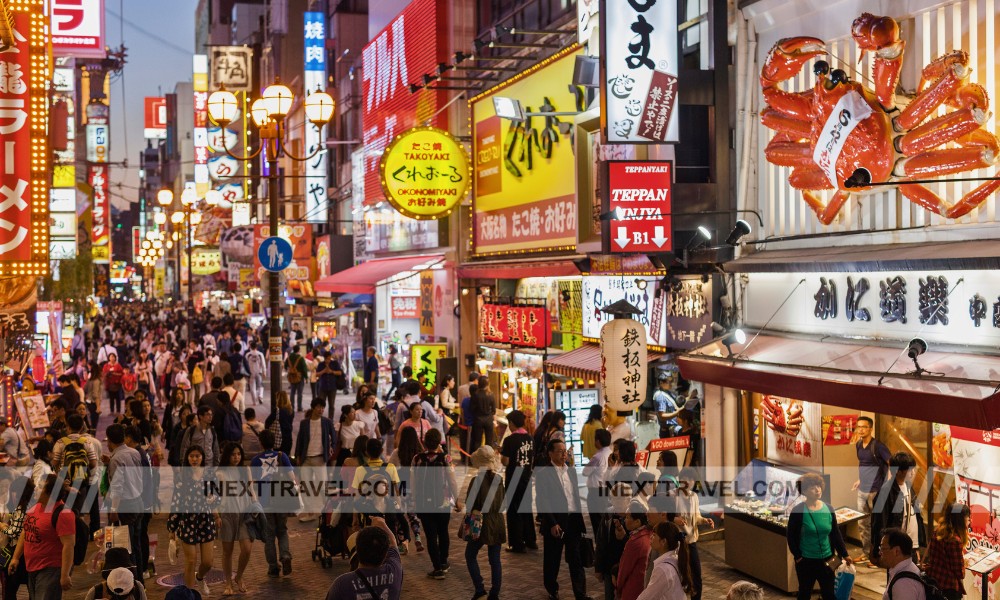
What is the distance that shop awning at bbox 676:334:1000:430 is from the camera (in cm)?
958

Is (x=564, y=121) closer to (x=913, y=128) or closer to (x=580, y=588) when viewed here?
(x=913, y=128)

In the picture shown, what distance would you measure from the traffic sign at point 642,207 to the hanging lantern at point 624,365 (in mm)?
1267

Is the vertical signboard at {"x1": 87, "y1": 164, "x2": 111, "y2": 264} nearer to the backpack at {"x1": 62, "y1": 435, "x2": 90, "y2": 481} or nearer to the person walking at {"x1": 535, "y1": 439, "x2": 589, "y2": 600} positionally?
the backpack at {"x1": 62, "y1": 435, "x2": 90, "y2": 481}

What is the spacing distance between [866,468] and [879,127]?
13.6 ft

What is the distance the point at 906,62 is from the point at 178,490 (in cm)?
958

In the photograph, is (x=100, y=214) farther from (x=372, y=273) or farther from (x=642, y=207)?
(x=642, y=207)

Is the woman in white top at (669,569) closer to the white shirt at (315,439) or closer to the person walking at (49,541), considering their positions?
the person walking at (49,541)

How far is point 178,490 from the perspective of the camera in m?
11.9

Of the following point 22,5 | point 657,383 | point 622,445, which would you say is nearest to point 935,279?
point 622,445

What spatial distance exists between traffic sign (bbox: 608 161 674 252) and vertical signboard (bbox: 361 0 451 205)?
13351 mm

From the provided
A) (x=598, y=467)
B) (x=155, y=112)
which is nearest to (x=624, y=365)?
(x=598, y=467)

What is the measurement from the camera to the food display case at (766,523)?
12180mm

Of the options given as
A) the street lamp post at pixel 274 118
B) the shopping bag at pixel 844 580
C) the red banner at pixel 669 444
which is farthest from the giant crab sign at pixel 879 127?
the street lamp post at pixel 274 118

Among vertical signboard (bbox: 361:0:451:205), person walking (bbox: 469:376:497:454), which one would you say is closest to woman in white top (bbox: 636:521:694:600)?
person walking (bbox: 469:376:497:454)
